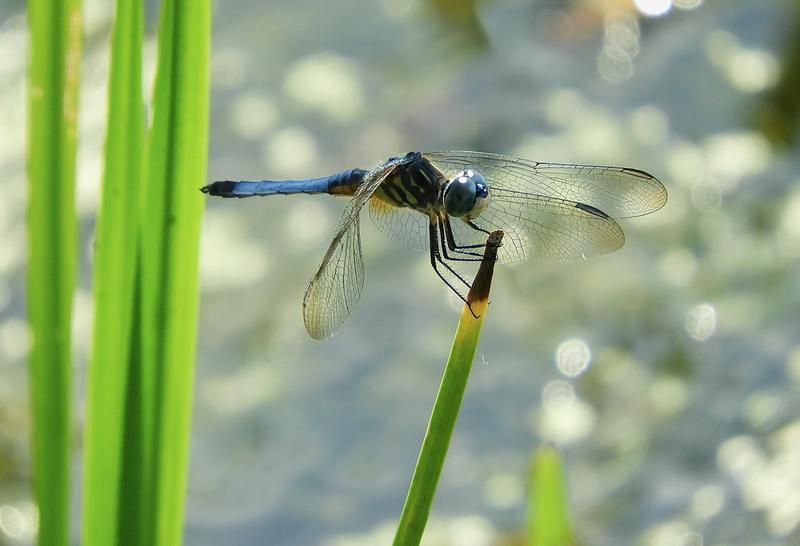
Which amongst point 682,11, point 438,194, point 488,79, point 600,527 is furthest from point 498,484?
point 682,11

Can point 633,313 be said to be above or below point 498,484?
above

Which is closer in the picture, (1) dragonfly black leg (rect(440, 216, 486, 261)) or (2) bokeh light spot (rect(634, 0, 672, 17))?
(1) dragonfly black leg (rect(440, 216, 486, 261))

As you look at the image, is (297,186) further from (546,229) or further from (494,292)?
(494,292)

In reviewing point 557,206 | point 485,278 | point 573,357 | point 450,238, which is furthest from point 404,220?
point 485,278

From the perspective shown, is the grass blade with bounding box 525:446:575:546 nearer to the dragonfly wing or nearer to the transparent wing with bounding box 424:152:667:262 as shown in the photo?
the transparent wing with bounding box 424:152:667:262

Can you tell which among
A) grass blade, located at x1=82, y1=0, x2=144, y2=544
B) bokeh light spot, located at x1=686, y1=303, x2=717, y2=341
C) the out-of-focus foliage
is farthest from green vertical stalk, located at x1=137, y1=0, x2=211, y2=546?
the out-of-focus foliage

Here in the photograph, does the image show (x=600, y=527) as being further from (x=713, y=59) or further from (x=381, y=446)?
(x=713, y=59)

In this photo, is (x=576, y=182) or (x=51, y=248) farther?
(x=576, y=182)
